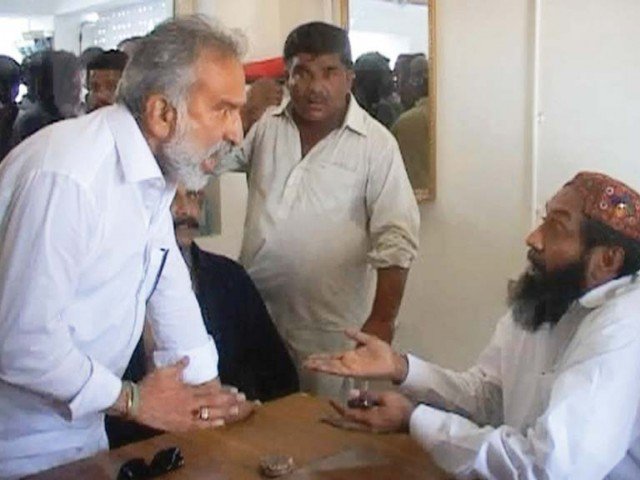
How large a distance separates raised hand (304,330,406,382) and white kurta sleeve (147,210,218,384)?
0.81 feet

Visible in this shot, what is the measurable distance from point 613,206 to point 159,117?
0.93 metres

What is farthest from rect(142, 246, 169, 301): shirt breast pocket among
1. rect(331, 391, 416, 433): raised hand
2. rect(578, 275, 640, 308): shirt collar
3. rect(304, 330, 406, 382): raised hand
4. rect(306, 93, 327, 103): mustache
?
rect(306, 93, 327, 103): mustache

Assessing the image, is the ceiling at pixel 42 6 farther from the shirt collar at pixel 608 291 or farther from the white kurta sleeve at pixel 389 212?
the shirt collar at pixel 608 291

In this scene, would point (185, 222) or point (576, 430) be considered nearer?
point (576, 430)

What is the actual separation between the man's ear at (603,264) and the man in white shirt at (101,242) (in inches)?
30.6

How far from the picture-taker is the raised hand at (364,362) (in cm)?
201

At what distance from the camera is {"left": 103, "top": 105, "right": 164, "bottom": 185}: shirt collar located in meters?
1.66

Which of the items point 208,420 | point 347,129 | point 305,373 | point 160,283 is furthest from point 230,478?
point 347,129

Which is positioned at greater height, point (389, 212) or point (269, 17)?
point (269, 17)

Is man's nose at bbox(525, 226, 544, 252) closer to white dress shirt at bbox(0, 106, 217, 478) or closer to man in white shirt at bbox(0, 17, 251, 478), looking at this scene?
man in white shirt at bbox(0, 17, 251, 478)

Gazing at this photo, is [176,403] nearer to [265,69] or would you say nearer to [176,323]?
[176,323]

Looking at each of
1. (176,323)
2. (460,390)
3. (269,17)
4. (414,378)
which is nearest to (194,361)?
(176,323)

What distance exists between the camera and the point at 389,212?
2.75 meters

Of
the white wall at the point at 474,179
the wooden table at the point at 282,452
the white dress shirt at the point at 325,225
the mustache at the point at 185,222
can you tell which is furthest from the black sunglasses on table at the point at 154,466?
the white wall at the point at 474,179
